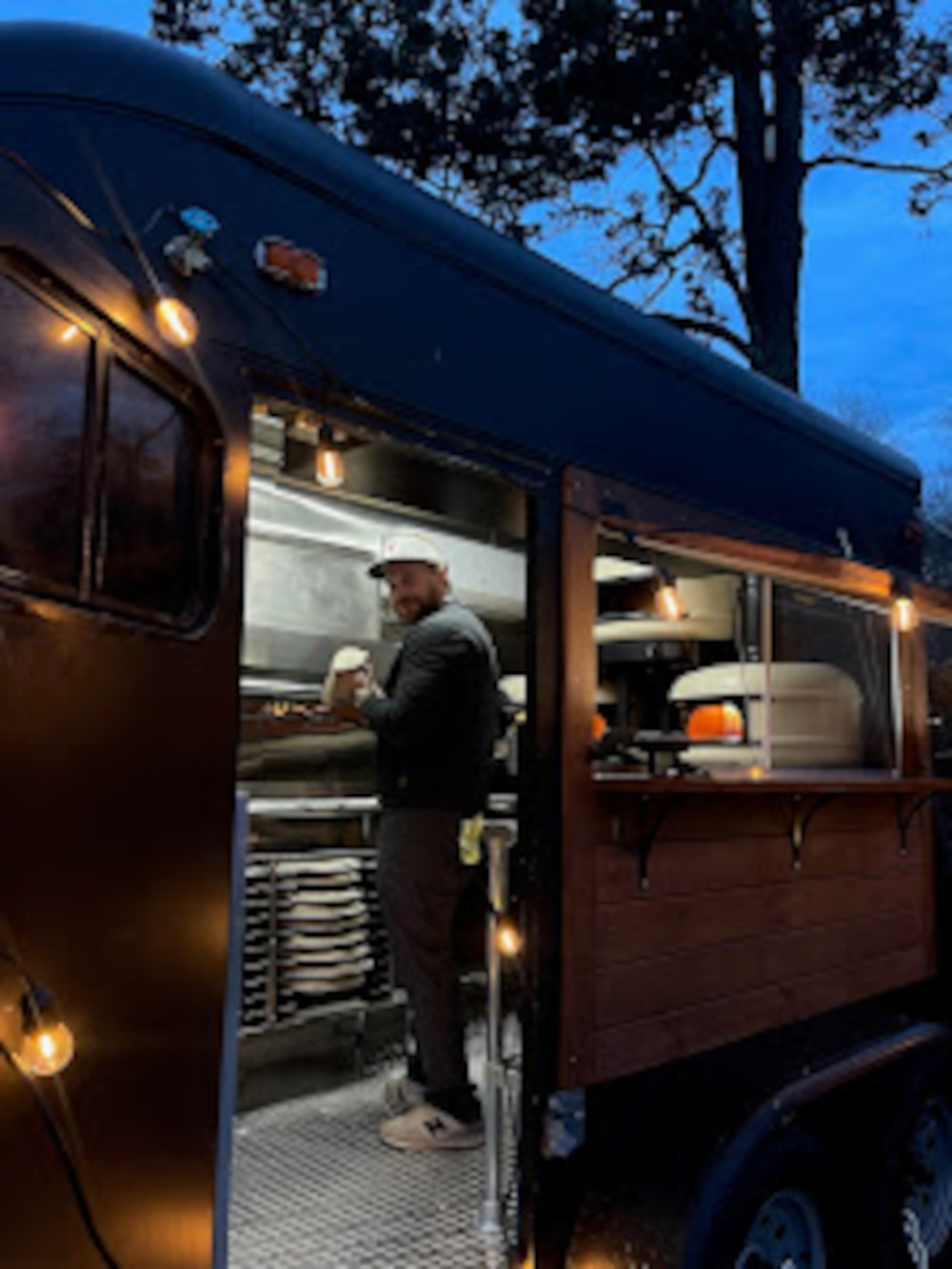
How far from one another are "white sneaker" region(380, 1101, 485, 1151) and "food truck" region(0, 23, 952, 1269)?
0.14 m

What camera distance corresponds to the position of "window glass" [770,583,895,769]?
381 centimetres

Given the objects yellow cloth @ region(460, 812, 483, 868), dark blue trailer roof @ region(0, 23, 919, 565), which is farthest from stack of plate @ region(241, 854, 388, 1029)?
dark blue trailer roof @ region(0, 23, 919, 565)

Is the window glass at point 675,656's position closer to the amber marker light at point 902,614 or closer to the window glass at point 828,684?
the window glass at point 828,684

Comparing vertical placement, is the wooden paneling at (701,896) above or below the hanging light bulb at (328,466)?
below

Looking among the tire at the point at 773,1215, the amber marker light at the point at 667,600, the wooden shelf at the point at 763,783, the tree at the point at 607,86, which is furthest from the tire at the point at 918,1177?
the tree at the point at 607,86

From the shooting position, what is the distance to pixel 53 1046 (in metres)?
1.46

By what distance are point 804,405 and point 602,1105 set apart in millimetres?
2399

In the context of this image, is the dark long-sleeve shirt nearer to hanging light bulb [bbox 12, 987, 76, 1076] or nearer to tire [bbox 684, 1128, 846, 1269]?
tire [bbox 684, 1128, 846, 1269]

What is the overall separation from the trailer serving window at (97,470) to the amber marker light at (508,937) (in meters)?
1.21

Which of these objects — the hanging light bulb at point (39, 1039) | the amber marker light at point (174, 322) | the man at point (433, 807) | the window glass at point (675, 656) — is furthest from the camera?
the man at point (433, 807)

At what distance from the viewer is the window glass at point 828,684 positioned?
12.5ft

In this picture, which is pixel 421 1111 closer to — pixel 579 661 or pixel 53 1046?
pixel 579 661

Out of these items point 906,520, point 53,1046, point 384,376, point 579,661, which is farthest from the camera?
point 906,520

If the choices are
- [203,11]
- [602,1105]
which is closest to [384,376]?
[602,1105]
